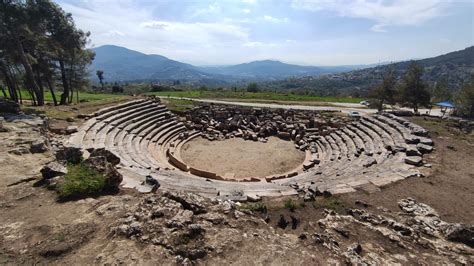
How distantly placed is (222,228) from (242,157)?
1347cm

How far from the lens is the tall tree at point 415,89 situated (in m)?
28.1

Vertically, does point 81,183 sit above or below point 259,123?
above

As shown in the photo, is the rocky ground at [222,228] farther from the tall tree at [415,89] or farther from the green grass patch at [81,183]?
the tall tree at [415,89]

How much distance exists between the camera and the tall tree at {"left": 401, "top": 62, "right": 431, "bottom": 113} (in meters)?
28.1

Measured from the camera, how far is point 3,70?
874 inches

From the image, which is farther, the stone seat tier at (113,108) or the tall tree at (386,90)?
the tall tree at (386,90)

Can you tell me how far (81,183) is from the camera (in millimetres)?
7246

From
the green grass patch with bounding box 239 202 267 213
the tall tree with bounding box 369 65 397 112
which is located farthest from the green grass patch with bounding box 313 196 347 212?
the tall tree with bounding box 369 65 397 112

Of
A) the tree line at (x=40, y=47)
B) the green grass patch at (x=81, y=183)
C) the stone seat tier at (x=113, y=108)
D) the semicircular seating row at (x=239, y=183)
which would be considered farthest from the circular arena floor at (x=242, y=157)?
the tree line at (x=40, y=47)

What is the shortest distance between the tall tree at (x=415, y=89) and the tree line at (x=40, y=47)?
34.7 meters

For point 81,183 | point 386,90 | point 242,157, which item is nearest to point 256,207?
point 81,183

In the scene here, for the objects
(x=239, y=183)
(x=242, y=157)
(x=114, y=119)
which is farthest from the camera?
(x=242, y=157)

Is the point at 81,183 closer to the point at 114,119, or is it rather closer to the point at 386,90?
the point at 114,119

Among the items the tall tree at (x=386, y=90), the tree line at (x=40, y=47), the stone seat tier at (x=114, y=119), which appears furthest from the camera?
the tall tree at (x=386, y=90)
